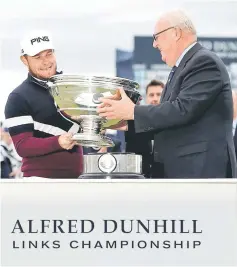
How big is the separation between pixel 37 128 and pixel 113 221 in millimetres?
690

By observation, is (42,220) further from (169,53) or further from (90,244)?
(169,53)

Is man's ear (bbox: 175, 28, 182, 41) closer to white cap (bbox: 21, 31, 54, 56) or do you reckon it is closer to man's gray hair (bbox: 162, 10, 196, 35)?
man's gray hair (bbox: 162, 10, 196, 35)

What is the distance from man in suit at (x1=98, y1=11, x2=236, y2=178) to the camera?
199 centimetres

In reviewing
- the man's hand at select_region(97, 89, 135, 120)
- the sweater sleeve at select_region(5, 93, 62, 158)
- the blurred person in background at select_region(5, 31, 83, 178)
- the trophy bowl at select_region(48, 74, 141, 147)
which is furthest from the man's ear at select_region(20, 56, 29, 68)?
the man's hand at select_region(97, 89, 135, 120)

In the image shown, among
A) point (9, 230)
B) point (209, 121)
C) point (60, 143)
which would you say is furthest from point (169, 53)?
point (9, 230)

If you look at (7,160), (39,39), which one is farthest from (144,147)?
(7,160)

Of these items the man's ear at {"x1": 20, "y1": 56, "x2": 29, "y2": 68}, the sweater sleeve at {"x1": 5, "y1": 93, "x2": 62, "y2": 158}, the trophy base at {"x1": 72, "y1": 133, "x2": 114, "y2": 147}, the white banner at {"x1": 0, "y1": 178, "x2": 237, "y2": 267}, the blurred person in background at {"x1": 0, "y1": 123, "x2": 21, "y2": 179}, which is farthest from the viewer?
the blurred person in background at {"x1": 0, "y1": 123, "x2": 21, "y2": 179}

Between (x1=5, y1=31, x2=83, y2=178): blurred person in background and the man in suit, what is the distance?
38 centimetres

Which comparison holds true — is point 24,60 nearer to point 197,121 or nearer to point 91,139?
point 91,139

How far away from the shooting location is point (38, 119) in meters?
2.38

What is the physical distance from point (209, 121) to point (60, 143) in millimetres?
462

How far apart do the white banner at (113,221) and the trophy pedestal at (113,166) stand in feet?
0.60

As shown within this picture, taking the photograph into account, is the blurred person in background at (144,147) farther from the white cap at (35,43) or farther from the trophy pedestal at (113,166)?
the white cap at (35,43)

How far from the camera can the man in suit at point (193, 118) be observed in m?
1.99
